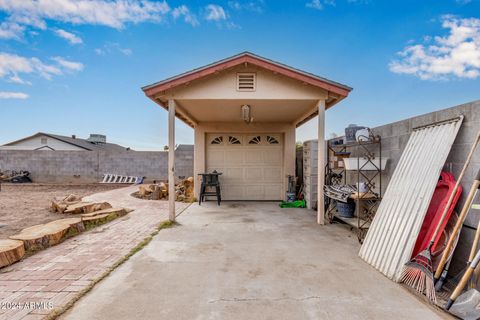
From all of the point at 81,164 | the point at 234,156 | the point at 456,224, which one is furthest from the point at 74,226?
the point at 81,164

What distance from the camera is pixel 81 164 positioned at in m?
12.0

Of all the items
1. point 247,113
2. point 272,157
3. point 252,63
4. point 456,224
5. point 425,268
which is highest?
point 252,63

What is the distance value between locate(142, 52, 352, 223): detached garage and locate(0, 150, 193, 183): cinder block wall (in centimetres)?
563

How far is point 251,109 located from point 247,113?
215 millimetres

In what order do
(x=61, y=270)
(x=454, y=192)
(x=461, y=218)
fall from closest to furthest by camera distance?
(x=461, y=218)
(x=454, y=192)
(x=61, y=270)

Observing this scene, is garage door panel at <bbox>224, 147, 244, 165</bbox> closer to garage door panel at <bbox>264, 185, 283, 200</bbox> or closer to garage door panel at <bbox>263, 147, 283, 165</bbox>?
garage door panel at <bbox>263, 147, 283, 165</bbox>

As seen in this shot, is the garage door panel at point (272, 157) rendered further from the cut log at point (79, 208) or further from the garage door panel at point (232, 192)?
the cut log at point (79, 208)

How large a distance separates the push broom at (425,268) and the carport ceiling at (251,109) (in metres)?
3.12

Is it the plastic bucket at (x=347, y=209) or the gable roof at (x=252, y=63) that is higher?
the gable roof at (x=252, y=63)

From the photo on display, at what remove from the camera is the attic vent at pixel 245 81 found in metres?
4.68

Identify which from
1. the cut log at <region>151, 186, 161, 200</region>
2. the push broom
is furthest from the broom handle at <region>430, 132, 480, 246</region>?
the cut log at <region>151, 186, 161, 200</region>

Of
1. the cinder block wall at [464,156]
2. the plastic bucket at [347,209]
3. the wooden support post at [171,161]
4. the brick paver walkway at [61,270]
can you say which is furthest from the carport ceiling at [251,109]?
the brick paver walkway at [61,270]

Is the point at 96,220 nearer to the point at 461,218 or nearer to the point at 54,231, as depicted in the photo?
the point at 54,231

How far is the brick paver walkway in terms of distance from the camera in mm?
1922
